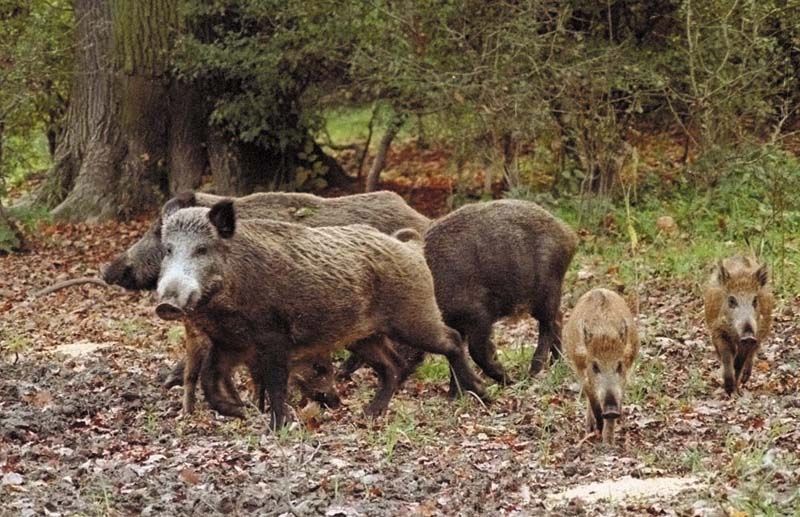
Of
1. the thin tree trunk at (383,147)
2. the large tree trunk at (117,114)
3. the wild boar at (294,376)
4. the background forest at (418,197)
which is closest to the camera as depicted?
the background forest at (418,197)

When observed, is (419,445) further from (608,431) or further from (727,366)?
(727,366)

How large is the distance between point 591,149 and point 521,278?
5.88m

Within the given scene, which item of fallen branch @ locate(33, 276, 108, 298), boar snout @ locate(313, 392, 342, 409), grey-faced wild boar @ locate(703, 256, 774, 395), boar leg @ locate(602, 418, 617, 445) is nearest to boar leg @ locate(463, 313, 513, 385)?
boar snout @ locate(313, 392, 342, 409)

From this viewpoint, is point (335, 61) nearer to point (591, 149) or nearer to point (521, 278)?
point (591, 149)

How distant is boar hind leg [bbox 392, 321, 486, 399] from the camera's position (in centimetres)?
912

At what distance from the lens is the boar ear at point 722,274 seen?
9.40 meters

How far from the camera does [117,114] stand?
1884 cm

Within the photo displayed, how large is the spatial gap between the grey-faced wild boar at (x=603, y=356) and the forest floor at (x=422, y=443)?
0.18 metres

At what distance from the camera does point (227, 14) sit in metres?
17.7

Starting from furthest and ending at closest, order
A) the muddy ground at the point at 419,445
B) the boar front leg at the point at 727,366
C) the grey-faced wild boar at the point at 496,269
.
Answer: the grey-faced wild boar at the point at 496,269, the boar front leg at the point at 727,366, the muddy ground at the point at 419,445

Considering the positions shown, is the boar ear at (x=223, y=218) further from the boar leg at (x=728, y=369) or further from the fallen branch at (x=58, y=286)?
the fallen branch at (x=58, y=286)

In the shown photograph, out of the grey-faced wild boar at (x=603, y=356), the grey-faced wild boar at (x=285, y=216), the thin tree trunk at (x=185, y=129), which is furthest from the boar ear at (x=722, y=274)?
the thin tree trunk at (x=185, y=129)

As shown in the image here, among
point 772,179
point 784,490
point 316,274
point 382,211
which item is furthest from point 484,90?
point 784,490

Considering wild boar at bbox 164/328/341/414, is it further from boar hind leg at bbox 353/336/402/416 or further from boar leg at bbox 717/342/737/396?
boar leg at bbox 717/342/737/396
